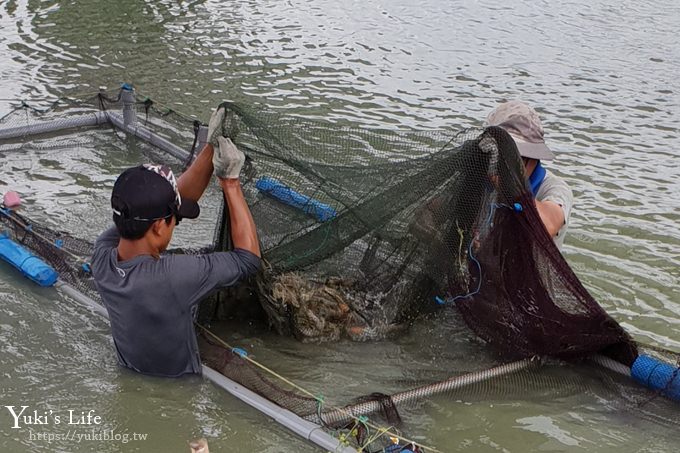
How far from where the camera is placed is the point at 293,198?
5.08 m

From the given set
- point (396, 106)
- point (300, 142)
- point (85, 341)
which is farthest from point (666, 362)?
point (396, 106)

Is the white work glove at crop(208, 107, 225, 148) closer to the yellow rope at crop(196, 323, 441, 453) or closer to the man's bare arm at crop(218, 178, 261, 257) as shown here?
the man's bare arm at crop(218, 178, 261, 257)

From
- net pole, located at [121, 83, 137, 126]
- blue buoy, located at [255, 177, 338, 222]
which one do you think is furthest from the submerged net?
net pole, located at [121, 83, 137, 126]

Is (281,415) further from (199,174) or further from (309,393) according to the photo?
(199,174)

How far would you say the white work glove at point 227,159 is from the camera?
447 centimetres

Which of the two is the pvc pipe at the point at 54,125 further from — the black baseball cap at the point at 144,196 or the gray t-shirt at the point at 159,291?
the black baseball cap at the point at 144,196

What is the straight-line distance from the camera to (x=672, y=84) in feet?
37.3

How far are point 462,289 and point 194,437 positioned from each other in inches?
72.2

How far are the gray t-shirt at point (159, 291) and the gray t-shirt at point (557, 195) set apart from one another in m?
1.86

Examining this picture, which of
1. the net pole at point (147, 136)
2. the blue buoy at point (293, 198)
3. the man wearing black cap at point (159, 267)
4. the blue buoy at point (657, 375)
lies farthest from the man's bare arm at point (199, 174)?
the net pole at point (147, 136)

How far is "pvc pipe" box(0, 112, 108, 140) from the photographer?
330 inches

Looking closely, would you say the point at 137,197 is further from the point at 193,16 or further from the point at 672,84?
the point at 193,16

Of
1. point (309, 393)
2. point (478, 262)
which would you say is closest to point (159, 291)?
point (309, 393)

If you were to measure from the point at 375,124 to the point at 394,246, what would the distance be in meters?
4.84
